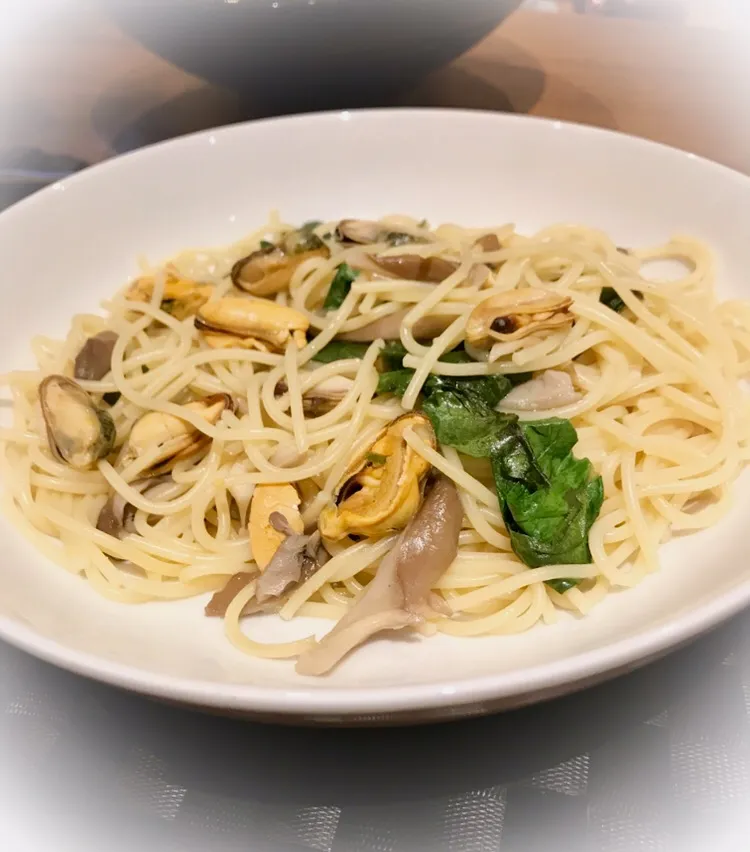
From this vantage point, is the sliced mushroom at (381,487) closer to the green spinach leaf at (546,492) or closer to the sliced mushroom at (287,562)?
the sliced mushroom at (287,562)

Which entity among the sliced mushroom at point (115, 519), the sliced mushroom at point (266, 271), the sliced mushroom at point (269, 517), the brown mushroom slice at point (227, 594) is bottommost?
the sliced mushroom at point (115, 519)

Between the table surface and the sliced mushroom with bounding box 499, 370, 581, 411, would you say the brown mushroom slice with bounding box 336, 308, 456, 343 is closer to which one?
the sliced mushroom with bounding box 499, 370, 581, 411

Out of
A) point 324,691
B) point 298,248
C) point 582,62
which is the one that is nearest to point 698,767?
point 324,691

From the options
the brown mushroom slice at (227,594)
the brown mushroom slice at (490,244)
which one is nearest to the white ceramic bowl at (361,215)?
the brown mushroom slice at (227,594)

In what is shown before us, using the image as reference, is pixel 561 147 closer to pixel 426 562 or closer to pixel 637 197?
pixel 637 197

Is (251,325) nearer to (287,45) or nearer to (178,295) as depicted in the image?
(178,295)

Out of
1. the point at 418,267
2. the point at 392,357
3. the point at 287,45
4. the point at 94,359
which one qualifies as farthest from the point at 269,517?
the point at 287,45
